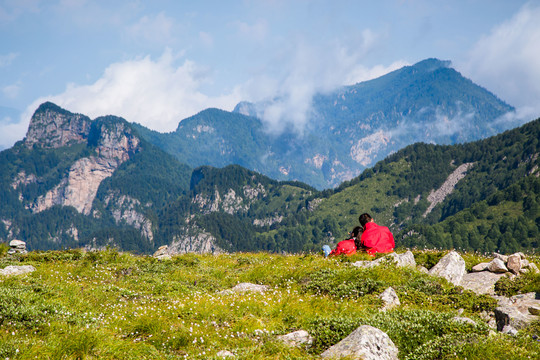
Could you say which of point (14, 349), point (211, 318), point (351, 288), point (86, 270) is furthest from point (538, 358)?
point (86, 270)

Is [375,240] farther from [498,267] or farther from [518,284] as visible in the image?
[518,284]

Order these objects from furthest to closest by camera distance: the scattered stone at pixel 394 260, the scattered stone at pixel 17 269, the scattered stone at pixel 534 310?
1. the scattered stone at pixel 394 260
2. the scattered stone at pixel 17 269
3. the scattered stone at pixel 534 310

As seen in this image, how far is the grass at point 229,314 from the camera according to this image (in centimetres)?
950

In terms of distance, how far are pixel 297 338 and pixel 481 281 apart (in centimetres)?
1014

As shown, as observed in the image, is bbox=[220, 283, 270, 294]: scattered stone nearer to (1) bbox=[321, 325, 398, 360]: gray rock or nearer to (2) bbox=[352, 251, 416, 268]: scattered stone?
(2) bbox=[352, 251, 416, 268]: scattered stone

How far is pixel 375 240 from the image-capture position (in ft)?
71.7

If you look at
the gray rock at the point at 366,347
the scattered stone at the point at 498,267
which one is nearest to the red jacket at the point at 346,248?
the scattered stone at the point at 498,267

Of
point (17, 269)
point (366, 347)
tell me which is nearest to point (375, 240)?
point (366, 347)

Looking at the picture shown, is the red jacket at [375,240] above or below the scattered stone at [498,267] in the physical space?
above

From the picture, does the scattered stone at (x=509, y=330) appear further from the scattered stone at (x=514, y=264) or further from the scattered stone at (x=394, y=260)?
the scattered stone at (x=514, y=264)

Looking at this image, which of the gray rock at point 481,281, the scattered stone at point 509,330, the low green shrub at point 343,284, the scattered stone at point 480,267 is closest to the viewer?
the scattered stone at point 509,330

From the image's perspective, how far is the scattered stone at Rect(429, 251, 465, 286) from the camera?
17219 millimetres

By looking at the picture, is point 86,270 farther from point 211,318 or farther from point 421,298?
point 421,298

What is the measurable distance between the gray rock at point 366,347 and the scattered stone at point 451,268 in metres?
8.49
